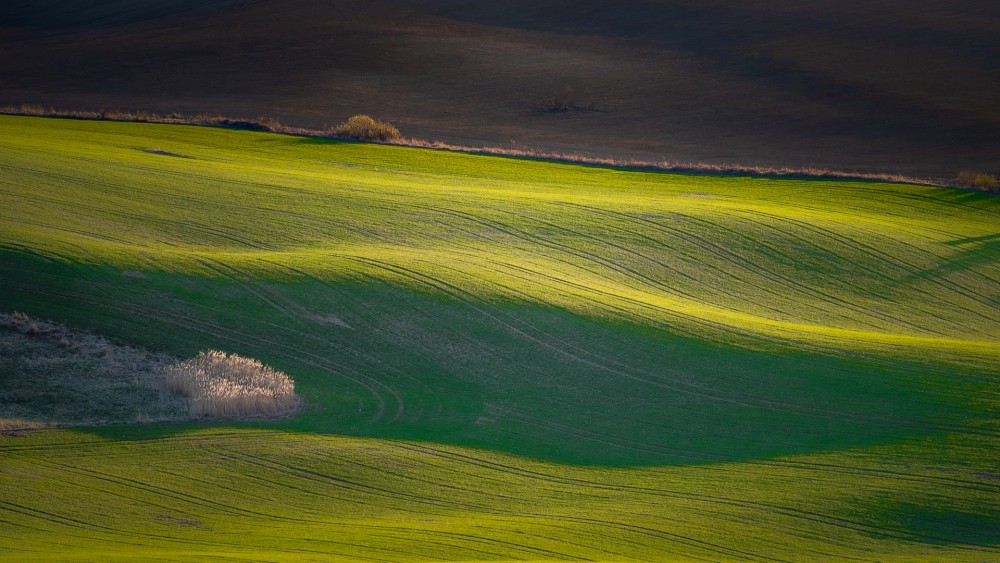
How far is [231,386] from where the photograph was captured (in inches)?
635

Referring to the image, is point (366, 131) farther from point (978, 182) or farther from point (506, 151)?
point (978, 182)

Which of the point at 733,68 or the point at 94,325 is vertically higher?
the point at 733,68

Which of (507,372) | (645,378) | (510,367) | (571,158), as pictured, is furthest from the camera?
(571,158)

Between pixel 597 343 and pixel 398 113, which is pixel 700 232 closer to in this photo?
pixel 597 343

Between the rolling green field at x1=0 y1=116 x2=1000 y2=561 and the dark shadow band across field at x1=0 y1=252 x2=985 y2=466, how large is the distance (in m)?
0.07

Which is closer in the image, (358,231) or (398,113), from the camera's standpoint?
(358,231)

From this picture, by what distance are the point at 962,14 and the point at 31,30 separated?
75.2 metres

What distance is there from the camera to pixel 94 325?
59.4 feet

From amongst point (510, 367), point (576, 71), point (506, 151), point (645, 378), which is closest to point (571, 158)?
point (506, 151)

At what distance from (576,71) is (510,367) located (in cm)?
4611

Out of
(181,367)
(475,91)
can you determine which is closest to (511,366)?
(181,367)

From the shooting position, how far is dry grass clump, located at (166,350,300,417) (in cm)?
1566

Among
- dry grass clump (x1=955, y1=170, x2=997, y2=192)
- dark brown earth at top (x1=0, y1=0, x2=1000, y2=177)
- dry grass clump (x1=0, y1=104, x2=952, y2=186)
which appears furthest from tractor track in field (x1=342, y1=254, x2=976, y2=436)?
dark brown earth at top (x1=0, y1=0, x2=1000, y2=177)

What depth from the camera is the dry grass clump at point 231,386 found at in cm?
1566
